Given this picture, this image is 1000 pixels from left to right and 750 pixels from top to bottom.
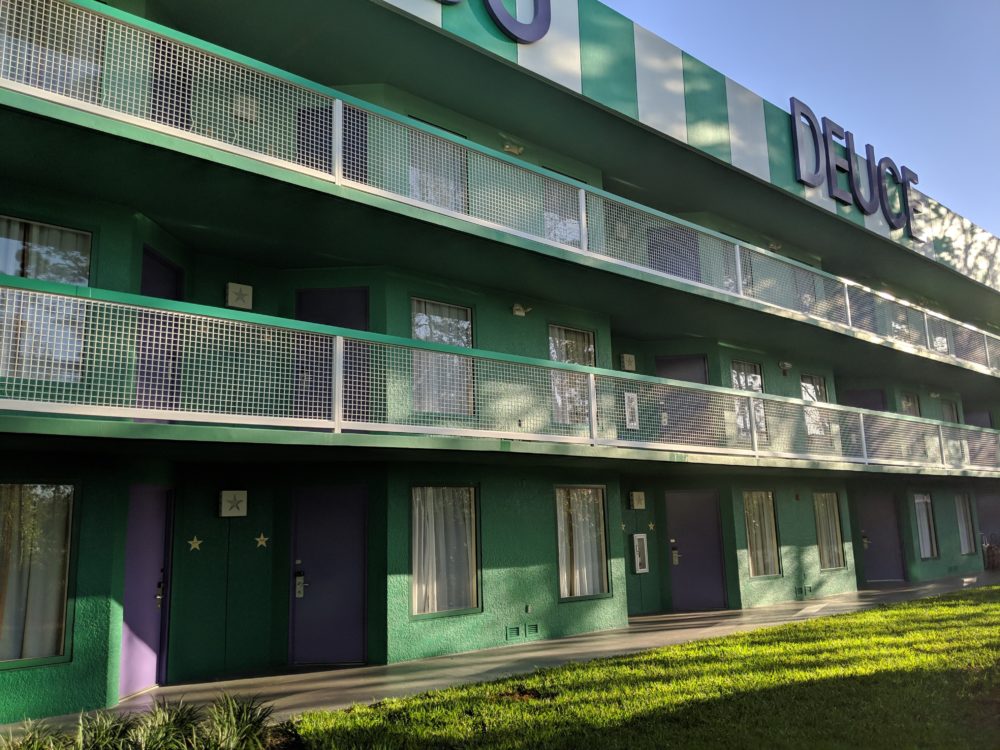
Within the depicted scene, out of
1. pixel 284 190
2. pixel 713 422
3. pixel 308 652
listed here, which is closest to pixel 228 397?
pixel 284 190

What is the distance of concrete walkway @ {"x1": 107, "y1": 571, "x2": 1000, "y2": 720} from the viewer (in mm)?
8992

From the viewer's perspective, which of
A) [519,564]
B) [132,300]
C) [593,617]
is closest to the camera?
[132,300]

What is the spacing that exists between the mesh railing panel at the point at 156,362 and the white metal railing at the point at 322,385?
0.04 ft

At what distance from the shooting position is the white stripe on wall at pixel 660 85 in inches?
550

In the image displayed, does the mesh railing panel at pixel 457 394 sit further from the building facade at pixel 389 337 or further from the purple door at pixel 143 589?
the purple door at pixel 143 589

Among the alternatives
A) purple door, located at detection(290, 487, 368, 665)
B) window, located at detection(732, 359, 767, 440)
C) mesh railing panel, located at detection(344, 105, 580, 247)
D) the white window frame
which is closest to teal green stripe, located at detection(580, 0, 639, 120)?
mesh railing panel, located at detection(344, 105, 580, 247)

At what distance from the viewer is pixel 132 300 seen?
8133 mm

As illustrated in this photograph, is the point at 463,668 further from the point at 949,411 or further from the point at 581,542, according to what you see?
the point at 949,411

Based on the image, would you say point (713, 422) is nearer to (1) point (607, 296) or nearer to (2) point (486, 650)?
(1) point (607, 296)

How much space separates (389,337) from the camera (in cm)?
1019

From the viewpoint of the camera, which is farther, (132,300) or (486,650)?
(486,650)

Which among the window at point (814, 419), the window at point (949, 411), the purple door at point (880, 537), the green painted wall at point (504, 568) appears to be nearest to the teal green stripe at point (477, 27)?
the green painted wall at point (504, 568)

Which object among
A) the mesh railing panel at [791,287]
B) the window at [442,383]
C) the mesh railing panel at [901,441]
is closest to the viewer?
the window at [442,383]

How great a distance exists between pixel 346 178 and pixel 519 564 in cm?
682
